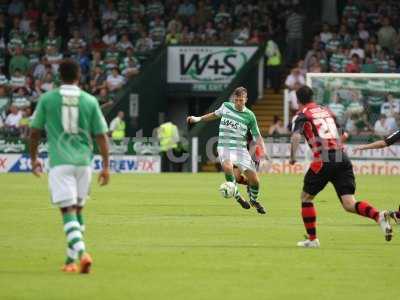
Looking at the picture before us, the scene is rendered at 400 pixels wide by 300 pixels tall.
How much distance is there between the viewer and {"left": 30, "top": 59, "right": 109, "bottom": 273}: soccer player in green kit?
11445 millimetres

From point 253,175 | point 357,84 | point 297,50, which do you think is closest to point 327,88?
point 357,84

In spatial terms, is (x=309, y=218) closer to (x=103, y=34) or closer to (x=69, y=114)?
(x=69, y=114)

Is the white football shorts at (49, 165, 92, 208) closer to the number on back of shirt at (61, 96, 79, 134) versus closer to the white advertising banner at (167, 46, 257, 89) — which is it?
the number on back of shirt at (61, 96, 79, 134)

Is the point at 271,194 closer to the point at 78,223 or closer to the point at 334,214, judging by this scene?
the point at 334,214

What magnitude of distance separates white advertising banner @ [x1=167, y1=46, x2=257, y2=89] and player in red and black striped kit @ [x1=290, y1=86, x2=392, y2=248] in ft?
81.7

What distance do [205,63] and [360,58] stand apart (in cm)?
583

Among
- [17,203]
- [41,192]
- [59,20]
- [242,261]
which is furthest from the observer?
[59,20]

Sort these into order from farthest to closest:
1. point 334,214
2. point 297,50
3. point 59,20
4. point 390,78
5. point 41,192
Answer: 1. point 59,20
2. point 297,50
3. point 390,78
4. point 41,192
5. point 334,214

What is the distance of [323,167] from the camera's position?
14.3 metres

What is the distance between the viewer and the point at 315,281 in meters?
11.5

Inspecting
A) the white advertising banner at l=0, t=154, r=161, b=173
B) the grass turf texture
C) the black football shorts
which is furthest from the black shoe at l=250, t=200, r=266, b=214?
the white advertising banner at l=0, t=154, r=161, b=173

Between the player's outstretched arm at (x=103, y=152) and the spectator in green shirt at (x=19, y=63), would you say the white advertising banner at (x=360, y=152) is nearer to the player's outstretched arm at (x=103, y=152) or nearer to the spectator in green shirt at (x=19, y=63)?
the spectator in green shirt at (x=19, y=63)

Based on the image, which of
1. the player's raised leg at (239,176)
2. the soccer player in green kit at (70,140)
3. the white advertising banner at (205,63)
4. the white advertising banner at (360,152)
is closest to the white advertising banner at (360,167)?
the white advertising banner at (360,152)

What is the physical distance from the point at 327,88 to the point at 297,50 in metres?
5.29
